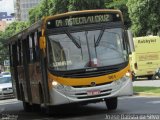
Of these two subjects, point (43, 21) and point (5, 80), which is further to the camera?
point (5, 80)

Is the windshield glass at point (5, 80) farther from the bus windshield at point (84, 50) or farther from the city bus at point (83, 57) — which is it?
the bus windshield at point (84, 50)

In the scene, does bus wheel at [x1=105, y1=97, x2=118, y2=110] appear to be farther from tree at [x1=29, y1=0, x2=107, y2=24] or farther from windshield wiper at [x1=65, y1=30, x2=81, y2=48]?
tree at [x1=29, y1=0, x2=107, y2=24]

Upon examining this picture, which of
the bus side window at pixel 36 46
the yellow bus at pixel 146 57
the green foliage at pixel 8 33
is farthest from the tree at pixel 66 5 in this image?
the bus side window at pixel 36 46

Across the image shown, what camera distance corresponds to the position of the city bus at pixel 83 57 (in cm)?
1873

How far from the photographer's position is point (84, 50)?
1894 cm

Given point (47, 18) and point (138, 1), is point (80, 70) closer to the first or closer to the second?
point (47, 18)

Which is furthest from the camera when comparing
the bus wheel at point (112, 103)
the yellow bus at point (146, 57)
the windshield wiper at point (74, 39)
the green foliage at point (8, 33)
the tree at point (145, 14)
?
the green foliage at point (8, 33)

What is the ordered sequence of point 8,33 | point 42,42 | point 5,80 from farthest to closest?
point 8,33 → point 5,80 → point 42,42

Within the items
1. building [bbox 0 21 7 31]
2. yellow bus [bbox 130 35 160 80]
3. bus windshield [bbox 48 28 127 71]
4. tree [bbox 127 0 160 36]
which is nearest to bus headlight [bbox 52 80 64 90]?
bus windshield [bbox 48 28 127 71]

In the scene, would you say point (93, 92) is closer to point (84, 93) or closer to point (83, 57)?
point (84, 93)

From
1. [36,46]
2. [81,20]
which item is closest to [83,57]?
[81,20]

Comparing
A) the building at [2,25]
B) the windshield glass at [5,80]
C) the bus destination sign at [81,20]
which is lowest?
the building at [2,25]

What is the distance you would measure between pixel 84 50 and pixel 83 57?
229mm

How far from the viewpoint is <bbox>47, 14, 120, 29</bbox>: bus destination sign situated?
62.7ft
